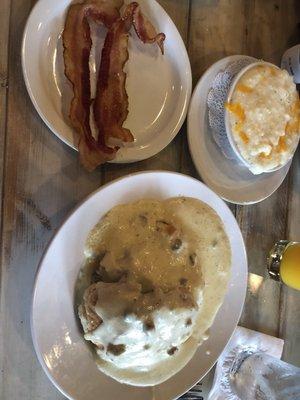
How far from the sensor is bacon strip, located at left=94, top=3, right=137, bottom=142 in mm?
1257

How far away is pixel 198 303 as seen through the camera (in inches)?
49.1

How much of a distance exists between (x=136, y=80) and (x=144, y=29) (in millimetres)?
136

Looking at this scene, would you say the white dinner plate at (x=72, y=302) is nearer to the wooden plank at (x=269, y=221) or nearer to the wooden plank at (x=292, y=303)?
the wooden plank at (x=269, y=221)

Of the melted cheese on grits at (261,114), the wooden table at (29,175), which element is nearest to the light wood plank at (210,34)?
the wooden table at (29,175)

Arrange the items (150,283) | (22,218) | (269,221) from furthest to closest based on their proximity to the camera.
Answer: (269,221)
(22,218)
(150,283)

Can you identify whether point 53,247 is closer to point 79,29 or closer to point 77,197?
point 77,197

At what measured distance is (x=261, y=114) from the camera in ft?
4.32

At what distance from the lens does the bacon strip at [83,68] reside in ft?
4.00

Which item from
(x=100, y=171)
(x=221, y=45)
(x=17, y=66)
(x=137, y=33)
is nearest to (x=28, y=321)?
(x=100, y=171)

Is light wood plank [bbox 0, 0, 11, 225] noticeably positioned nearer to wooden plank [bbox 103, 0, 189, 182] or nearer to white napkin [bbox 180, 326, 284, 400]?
wooden plank [bbox 103, 0, 189, 182]

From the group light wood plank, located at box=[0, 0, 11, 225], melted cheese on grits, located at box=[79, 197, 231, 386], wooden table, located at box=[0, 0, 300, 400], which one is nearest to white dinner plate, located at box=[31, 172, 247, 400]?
melted cheese on grits, located at box=[79, 197, 231, 386]

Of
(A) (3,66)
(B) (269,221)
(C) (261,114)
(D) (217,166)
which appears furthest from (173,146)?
(A) (3,66)

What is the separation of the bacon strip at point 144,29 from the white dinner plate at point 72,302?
1.15 feet

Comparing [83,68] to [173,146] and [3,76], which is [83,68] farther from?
[173,146]
